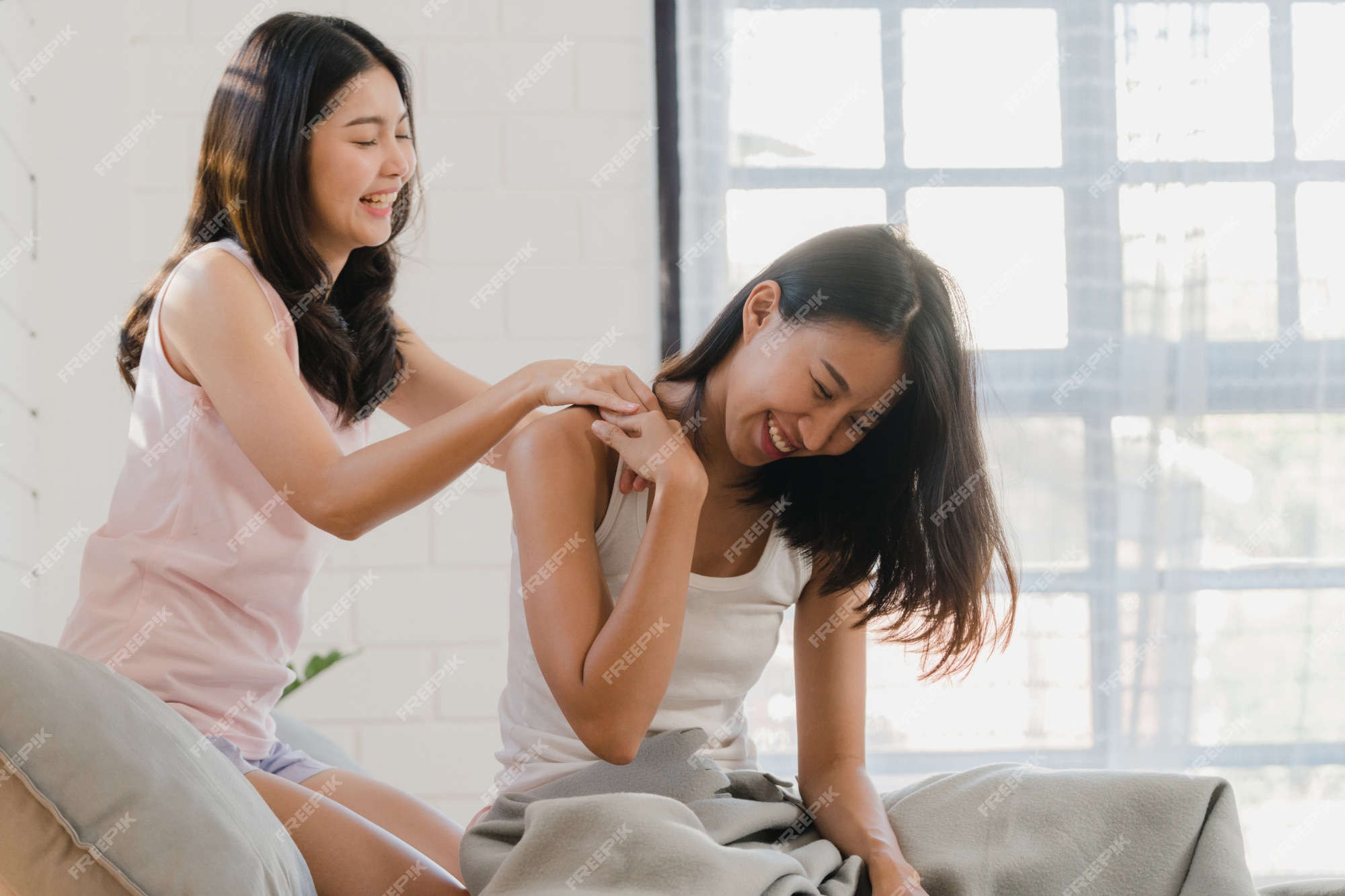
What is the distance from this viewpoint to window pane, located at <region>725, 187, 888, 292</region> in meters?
2.60

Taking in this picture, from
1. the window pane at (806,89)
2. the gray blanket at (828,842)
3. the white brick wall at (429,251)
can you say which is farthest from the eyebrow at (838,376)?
the window pane at (806,89)

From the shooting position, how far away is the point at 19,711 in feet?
2.74

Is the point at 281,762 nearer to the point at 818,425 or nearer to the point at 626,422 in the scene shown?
the point at 626,422

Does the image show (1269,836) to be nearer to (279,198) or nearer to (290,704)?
(290,704)

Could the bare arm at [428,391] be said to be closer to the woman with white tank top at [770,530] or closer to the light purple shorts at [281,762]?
the woman with white tank top at [770,530]

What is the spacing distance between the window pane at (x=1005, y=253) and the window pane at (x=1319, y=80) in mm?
602

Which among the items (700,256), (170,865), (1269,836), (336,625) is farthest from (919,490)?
(1269,836)

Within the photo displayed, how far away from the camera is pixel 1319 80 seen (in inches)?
107

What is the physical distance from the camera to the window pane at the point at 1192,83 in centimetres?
265

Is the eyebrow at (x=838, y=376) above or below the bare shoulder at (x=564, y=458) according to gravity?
above

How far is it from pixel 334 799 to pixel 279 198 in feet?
2.35

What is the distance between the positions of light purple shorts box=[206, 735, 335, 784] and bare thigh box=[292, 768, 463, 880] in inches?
0.6

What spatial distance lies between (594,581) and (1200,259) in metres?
1.99

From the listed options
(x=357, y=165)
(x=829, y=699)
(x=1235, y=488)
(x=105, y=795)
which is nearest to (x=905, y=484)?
(x=829, y=699)
